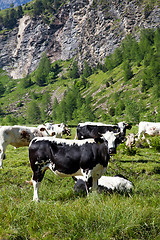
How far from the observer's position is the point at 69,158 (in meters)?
5.88

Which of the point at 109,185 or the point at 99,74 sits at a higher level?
the point at 99,74

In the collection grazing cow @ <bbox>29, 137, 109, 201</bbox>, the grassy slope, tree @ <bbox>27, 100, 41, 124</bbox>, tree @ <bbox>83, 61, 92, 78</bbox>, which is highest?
tree @ <bbox>83, 61, 92, 78</bbox>

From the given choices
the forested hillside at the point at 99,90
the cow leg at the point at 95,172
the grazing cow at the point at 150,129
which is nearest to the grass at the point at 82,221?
the cow leg at the point at 95,172

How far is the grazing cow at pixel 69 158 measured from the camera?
5770 mm

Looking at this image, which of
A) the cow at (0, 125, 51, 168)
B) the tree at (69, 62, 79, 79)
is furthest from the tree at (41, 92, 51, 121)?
the cow at (0, 125, 51, 168)

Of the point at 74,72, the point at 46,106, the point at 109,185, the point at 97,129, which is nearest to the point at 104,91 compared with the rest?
the point at 46,106

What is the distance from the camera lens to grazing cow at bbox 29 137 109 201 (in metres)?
5.77

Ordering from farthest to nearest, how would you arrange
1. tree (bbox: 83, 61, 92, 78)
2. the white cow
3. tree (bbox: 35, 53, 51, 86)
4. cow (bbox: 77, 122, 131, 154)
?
tree (bbox: 35, 53, 51, 86) → tree (bbox: 83, 61, 92, 78) → cow (bbox: 77, 122, 131, 154) → the white cow

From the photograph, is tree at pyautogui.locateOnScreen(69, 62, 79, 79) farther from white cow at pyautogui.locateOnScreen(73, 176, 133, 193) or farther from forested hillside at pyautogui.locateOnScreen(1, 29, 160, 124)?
white cow at pyautogui.locateOnScreen(73, 176, 133, 193)

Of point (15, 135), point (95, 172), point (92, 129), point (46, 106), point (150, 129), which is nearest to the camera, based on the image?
point (95, 172)

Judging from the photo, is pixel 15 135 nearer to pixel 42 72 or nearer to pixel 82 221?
pixel 82 221

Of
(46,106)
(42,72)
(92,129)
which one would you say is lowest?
(92,129)

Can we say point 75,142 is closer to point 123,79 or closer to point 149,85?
point 149,85

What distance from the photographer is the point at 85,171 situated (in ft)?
18.8
